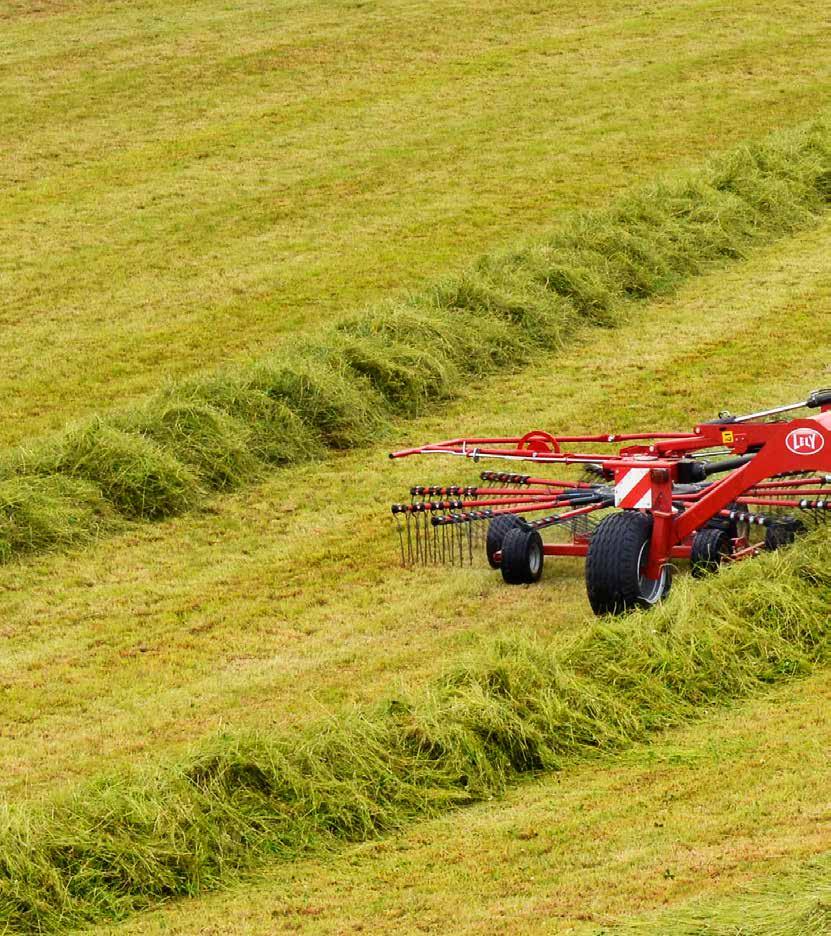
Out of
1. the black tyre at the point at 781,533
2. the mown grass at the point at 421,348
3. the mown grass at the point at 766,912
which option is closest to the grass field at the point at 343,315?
the mown grass at the point at 766,912

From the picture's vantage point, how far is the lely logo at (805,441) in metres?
9.42

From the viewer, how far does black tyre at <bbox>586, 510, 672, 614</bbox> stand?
9219mm

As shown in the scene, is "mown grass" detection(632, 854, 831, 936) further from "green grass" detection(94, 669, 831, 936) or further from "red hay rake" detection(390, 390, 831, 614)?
"red hay rake" detection(390, 390, 831, 614)

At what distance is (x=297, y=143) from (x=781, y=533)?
1509 centimetres

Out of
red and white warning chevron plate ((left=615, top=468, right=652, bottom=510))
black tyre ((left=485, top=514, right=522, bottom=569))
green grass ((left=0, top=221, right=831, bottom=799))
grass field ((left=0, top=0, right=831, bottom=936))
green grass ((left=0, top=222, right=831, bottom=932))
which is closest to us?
grass field ((left=0, top=0, right=831, bottom=936))

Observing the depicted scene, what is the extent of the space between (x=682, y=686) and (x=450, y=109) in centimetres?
→ 1772

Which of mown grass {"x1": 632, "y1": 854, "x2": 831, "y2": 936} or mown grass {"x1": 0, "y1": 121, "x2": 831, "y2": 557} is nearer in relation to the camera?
mown grass {"x1": 632, "y1": 854, "x2": 831, "y2": 936}

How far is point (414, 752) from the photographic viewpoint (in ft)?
24.5

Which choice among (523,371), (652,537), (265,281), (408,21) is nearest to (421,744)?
(652,537)

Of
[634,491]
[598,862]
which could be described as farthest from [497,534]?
[598,862]

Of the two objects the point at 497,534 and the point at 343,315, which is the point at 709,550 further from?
the point at 343,315

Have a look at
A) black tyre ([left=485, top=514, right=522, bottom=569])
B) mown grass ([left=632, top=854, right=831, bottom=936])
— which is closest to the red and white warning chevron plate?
black tyre ([left=485, top=514, right=522, bottom=569])

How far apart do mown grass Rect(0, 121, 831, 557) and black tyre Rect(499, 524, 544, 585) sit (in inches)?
121

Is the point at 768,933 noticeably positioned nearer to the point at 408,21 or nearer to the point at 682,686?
the point at 682,686
